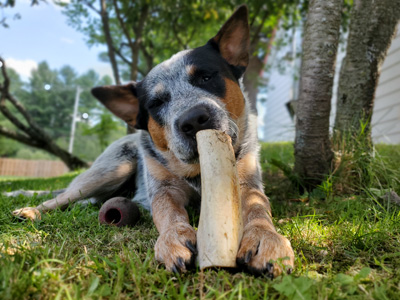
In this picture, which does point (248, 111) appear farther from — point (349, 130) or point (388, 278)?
point (388, 278)

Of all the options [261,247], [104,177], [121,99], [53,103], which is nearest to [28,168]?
[53,103]

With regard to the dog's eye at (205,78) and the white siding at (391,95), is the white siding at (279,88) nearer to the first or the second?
the white siding at (391,95)

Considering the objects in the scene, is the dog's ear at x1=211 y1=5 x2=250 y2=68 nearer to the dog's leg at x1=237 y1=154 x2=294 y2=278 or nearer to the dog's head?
the dog's head

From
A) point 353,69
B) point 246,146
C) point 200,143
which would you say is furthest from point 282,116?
point 200,143

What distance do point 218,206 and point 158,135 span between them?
1.48 metres

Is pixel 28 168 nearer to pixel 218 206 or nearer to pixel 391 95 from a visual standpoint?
pixel 391 95

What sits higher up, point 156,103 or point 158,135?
point 156,103

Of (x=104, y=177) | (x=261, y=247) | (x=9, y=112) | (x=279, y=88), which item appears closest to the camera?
(x=261, y=247)

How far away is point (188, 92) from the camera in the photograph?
Result: 9.00 ft

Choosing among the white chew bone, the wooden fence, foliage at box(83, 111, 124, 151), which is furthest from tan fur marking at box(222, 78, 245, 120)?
the wooden fence

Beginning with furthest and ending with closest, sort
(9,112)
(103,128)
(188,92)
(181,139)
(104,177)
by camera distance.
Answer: (103,128) → (9,112) → (104,177) → (188,92) → (181,139)

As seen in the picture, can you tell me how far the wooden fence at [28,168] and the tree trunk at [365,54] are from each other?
26.1 metres

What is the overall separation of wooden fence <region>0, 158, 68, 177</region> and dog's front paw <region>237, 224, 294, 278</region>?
27.2m

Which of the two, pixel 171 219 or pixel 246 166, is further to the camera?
pixel 246 166
